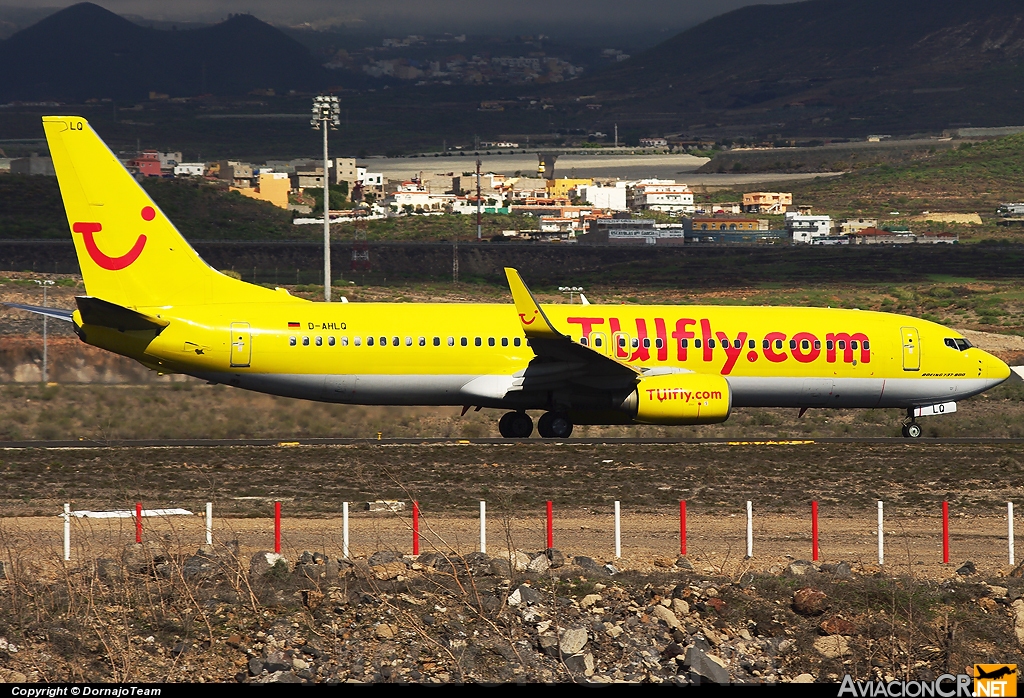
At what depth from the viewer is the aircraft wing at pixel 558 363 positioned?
3278 centimetres

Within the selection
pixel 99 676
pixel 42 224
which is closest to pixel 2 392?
pixel 99 676

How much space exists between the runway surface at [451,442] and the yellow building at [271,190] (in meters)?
152

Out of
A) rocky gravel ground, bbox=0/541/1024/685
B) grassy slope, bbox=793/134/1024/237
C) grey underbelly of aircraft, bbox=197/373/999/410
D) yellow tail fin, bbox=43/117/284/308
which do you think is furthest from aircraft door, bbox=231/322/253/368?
grassy slope, bbox=793/134/1024/237

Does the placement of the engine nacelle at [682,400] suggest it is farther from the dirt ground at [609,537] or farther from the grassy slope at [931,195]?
the grassy slope at [931,195]

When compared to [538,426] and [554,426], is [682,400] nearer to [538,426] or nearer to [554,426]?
[554,426]

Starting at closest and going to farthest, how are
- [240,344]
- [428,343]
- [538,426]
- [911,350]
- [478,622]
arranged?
[478,622] → [240,344] → [428,343] → [538,426] → [911,350]


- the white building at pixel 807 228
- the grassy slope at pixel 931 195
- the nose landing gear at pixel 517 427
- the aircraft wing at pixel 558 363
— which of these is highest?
the grassy slope at pixel 931 195

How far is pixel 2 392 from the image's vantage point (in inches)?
1411

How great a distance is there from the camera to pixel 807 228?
145 metres

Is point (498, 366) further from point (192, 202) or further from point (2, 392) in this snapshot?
point (192, 202)

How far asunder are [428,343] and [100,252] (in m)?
8.49

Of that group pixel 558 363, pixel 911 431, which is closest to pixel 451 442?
pixel 558 363

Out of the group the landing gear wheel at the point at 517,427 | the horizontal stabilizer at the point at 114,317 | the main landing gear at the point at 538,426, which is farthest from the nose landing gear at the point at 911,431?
the horizontal stabilizer at the point at 114,317

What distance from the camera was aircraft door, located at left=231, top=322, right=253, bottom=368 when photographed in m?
32.9
